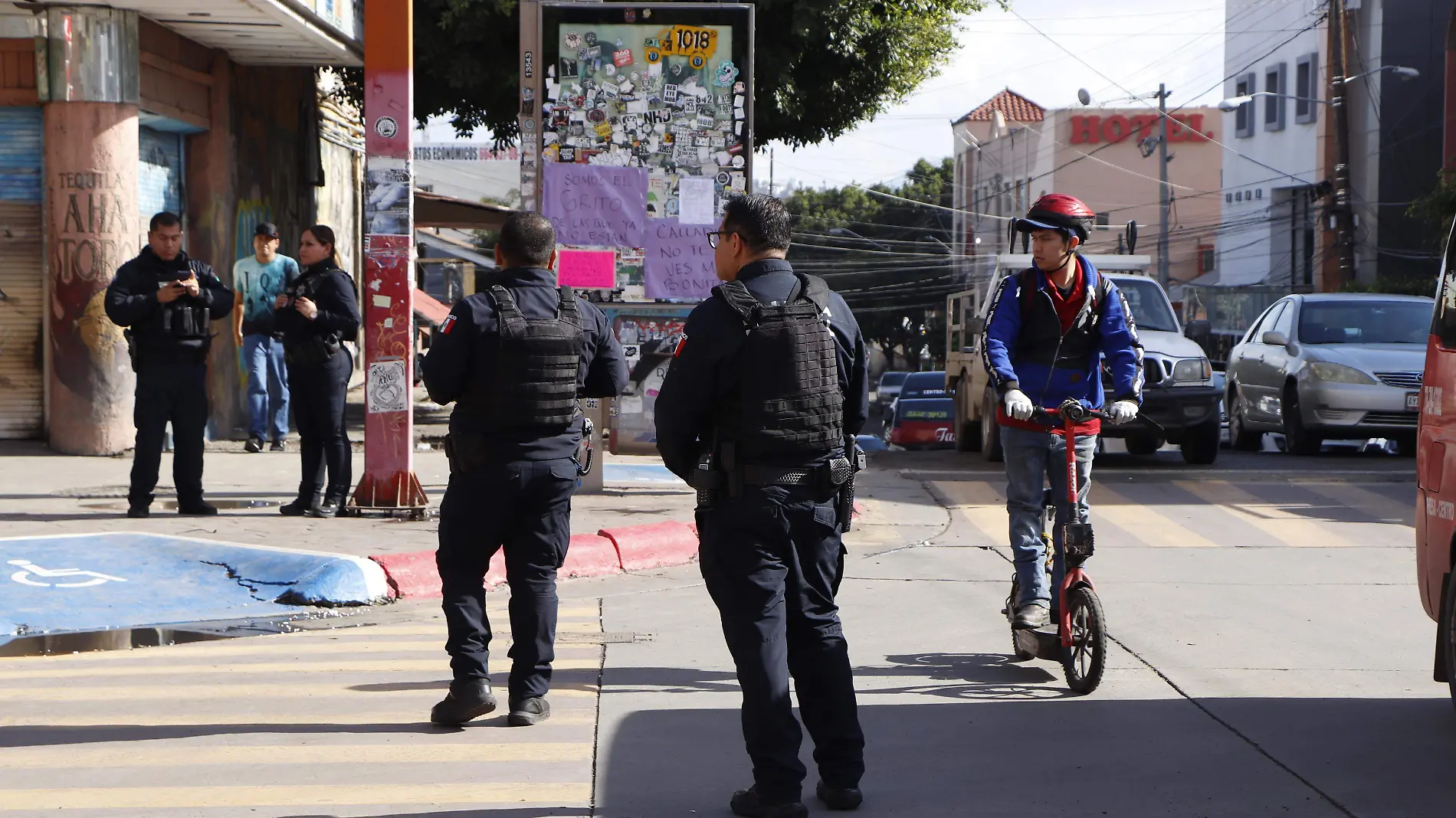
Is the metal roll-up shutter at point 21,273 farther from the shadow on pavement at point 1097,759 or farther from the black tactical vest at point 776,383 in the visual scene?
the black tactical vest at point 776,383

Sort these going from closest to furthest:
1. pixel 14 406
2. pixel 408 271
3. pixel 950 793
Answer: pixel 950 793 < pixel 408 271 < pixel 14 406

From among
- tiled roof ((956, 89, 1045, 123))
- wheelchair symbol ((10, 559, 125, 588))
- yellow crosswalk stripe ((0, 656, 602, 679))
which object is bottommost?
yellow crosswalk stripe ((0, 656, 602, 679))

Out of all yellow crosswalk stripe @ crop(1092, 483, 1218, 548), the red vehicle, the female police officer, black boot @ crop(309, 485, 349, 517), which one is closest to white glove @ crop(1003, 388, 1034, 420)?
the red vehicle

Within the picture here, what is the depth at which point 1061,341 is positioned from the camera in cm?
628

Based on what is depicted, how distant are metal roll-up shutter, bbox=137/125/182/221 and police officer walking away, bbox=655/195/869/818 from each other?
1054cm

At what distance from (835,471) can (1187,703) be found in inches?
84.5

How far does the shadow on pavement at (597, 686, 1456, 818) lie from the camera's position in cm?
470

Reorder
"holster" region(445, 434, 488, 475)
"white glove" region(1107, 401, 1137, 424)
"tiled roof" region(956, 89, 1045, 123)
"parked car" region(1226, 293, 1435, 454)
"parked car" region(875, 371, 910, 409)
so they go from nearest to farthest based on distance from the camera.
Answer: "holster" region(445, 434, 488, 475) → "white glove" region(1107, 401, 1137, 424) → "parked car" region(1226, 293, 1435, 454) → "parked car" region(875, 371, 910, 409) → "tiled roof" region(956, 89, 1045, 123)

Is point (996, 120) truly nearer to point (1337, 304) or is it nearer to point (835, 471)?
point (1337, 304)

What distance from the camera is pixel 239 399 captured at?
16.2 m

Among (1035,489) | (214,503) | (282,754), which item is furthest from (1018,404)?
(214,503)

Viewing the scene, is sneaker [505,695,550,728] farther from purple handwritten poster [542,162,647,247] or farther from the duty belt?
purple handwritten poster [542,162,647,247]

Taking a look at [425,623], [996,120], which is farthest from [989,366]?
[996,120]

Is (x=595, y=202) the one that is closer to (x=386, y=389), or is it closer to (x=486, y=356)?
(x=386, y=389)
